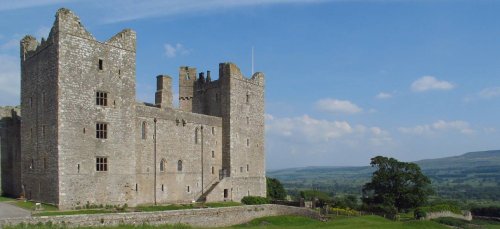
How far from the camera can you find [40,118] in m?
40.4

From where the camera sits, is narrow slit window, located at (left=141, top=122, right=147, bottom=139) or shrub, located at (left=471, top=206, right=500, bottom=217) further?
shrub, located at (left=471, top=206, right=500, bottom=217)

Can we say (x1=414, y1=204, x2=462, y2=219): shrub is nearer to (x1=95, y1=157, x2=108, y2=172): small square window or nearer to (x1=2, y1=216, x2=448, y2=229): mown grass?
(x1=2, y1=216, x2=448, y2=229): mown grass

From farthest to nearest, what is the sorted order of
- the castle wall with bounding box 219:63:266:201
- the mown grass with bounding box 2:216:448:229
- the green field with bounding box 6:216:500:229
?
the castle wall with bounding box 219:63:266:201
the green field with bounding box 6:216:500:229
the mown grass with bounding box 2:216:448:229

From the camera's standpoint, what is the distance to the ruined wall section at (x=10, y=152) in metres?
45.8

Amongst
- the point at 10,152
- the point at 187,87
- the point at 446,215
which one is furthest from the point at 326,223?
the point at 10,152

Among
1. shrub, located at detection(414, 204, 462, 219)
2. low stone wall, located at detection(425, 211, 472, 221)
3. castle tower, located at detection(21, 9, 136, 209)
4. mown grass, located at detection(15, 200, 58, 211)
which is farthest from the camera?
low stone wall, located at detection(425, 211, 472, 221)

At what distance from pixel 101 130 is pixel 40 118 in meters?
4.74

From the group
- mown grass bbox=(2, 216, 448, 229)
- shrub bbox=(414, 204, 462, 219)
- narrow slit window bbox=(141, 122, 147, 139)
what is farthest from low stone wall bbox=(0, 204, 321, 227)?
shrub bbox=(414, 204, 462, 219)

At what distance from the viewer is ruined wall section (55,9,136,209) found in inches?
1511

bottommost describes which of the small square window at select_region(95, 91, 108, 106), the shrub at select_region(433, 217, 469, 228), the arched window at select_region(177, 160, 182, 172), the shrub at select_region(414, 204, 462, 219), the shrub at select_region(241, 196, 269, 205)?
the shrub at select_region(433, 217, 469, 228)

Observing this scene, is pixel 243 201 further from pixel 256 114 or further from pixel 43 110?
pixel 43 110

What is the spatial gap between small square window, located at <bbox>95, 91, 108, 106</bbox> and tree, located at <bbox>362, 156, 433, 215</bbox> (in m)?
37.9

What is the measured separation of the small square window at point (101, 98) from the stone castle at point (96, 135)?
0.26ft

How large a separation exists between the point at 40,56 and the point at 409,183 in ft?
158
